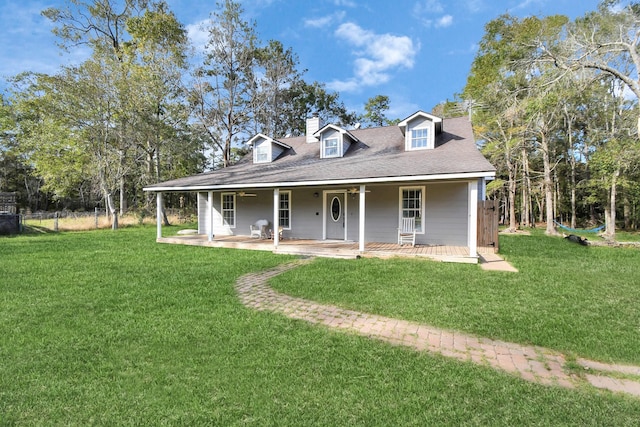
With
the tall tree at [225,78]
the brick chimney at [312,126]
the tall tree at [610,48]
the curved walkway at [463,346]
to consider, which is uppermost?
the tall tree at [225,78]

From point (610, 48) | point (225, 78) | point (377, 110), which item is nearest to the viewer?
point (610, 48)

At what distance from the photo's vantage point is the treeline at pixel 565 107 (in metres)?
10.4

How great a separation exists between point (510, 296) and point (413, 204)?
5.59 meters

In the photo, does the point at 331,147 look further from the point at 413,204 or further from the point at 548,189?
the point at 548,189

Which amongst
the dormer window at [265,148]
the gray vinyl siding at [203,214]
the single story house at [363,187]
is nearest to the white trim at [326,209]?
the single story house at [363,187]

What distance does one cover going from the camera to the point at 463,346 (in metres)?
3.59

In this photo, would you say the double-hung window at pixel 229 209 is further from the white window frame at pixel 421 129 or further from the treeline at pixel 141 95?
the treeline at pixel 141 95

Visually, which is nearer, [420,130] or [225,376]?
[225,376]

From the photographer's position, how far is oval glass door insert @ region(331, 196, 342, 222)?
11656 mm

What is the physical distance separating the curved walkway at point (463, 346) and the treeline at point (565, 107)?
32.8 ft

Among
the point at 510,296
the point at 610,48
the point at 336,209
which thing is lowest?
the point at 510,296

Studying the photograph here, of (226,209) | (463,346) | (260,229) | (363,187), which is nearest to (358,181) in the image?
(363,187)

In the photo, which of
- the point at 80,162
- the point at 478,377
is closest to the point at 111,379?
the point at 478,377

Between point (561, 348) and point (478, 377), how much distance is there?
4.61 ft
